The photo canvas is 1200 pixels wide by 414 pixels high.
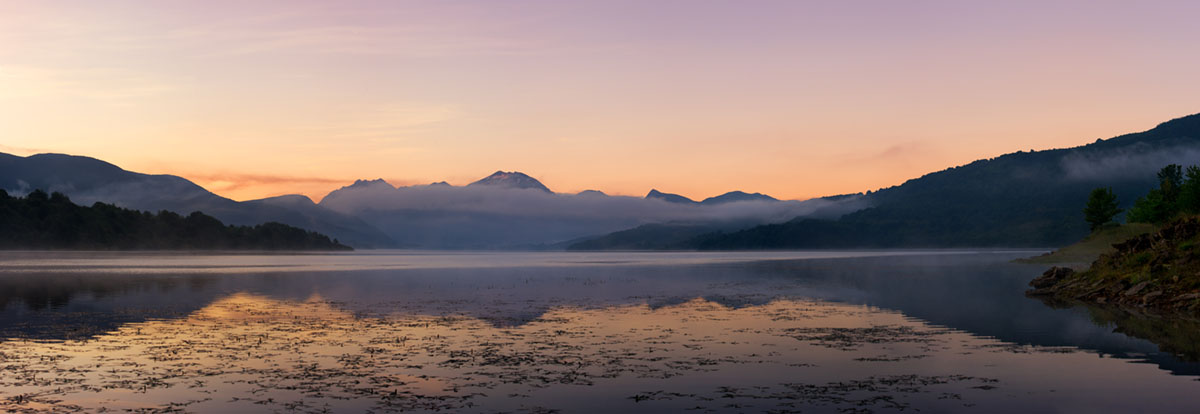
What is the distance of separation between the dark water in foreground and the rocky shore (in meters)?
5.23

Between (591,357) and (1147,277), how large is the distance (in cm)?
4431

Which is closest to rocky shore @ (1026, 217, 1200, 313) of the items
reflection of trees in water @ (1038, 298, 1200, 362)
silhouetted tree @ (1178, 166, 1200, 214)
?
reflection of trees in water @ (1038, 298, 1200, 362)

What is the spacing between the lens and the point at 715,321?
4284 cm

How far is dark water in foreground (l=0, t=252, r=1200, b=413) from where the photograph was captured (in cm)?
2178

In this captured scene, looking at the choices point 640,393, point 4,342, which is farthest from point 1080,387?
point 4,342

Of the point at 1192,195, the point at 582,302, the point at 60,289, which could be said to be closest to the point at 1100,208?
the point at 1192,195

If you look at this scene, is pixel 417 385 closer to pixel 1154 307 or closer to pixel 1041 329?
pixel 1041 329

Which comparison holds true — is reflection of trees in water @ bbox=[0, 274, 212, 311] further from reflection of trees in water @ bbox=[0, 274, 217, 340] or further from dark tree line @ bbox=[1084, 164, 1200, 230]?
dark tree line @ bbox=[1084, 164, 1200, 230]

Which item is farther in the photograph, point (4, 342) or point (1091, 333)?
point (1091, 333)

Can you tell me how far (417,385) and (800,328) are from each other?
69.9ft

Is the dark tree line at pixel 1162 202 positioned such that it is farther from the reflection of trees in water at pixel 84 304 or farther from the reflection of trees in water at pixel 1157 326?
the reflection of trees in water at pixel 84 304

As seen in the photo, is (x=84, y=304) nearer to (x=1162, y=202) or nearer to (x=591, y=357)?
(x=591, y=357)

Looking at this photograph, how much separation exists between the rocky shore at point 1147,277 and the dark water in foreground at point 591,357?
523 cm

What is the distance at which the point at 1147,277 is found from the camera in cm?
5544
